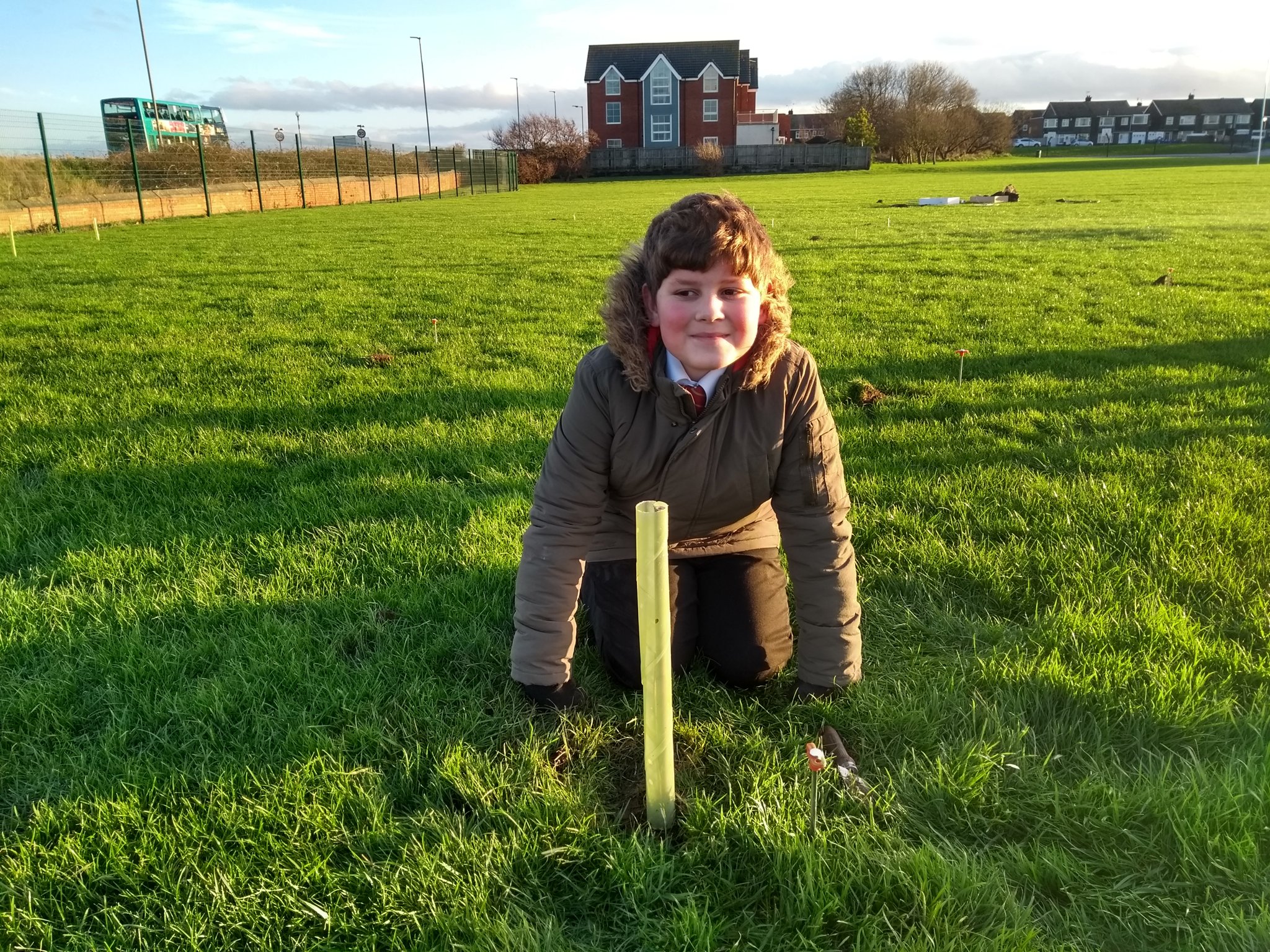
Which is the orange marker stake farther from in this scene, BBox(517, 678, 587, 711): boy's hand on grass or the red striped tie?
the red striped tie

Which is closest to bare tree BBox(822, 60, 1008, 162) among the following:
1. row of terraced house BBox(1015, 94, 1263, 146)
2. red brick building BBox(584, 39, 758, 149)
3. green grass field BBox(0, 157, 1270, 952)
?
red brick building BBox(584, 39, 758, 149)

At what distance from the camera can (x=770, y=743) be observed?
2.38 metres

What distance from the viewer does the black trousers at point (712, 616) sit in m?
2.69

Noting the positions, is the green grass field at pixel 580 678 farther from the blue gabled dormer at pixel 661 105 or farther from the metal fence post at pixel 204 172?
the blue gabled dormer at pixel 661 105

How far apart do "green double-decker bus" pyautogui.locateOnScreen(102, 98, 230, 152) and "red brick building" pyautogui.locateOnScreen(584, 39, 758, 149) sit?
1504 inches

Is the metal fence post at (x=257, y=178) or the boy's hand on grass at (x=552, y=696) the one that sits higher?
the metal fence post at (x=257, y=178)

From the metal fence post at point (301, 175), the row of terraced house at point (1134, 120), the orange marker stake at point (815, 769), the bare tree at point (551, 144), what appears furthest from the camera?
the row of terraced house at point (1134, 120)

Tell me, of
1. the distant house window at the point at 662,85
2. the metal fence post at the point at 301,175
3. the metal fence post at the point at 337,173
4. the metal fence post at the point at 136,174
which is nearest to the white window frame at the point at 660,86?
the distant house window at the point at 662,85

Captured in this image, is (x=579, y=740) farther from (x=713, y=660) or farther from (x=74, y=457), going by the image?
(x=74, y=457)

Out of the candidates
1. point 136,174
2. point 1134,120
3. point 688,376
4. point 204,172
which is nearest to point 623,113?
point 204,172

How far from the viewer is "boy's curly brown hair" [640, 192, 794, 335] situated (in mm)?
2203

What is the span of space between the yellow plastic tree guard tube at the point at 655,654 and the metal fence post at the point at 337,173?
31.6 metres

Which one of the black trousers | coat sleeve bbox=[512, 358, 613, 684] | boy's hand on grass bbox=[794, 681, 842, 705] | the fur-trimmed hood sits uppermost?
the fur-trimmed hood

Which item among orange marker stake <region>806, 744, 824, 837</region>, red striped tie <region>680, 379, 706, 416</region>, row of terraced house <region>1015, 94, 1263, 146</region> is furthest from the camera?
row of terraced house <region>1015, 94, 1263, 146</region>
